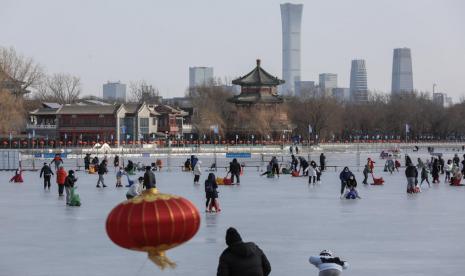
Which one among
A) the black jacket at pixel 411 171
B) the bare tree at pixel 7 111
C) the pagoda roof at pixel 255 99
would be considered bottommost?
the black jacket at pixel 411 171

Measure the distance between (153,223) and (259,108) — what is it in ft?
335

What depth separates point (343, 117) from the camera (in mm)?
143500

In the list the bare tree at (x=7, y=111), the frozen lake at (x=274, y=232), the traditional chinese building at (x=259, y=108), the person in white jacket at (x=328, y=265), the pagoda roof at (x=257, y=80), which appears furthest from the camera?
the pagoda roof at (x=257, y=80)

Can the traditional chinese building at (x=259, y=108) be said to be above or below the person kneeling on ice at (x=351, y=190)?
above

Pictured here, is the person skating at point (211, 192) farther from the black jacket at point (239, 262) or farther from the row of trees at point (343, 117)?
the row of trees at point (343, 117)

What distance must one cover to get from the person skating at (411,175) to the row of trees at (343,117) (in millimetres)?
76406

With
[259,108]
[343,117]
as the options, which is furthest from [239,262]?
[343,117]

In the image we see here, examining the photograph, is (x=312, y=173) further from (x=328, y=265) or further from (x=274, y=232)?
(x=328, y=265)

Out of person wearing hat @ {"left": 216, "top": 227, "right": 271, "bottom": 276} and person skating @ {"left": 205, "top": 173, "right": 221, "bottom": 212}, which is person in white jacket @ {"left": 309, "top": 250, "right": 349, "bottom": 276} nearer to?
person wearing hat @ {"left": 216, "top": 227, "right": 271, "bottom": 276}

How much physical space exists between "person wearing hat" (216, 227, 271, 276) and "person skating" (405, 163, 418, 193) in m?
20.9

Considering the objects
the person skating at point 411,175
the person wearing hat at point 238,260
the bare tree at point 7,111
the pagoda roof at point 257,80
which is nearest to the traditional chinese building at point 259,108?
the pagoda roof at point 257,80

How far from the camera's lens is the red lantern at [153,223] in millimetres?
9320

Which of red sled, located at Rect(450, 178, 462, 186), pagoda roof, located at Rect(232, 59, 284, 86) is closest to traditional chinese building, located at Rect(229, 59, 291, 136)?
pagoda roof, located at Rect(232, 59, 284, 86)

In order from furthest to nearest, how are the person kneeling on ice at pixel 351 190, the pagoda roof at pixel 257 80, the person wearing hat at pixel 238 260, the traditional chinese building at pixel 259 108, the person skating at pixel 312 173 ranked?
the pagoda roof at pixel 257 80 < the traditional chinese building at pixel 259 108 < the person skating at pixel 312 173 < the person kneeling on ice at pixel 351 190 < the person wearing hat at pixel 238 260
